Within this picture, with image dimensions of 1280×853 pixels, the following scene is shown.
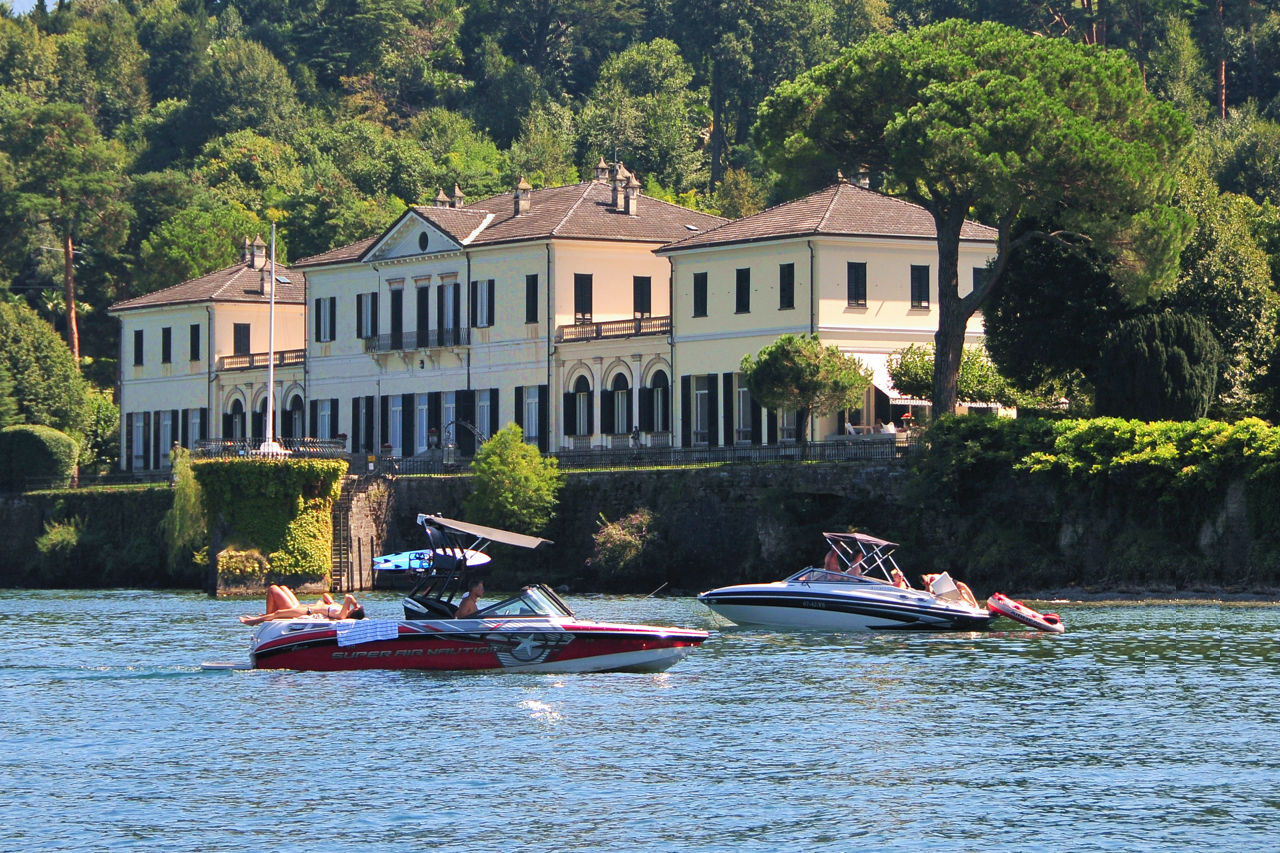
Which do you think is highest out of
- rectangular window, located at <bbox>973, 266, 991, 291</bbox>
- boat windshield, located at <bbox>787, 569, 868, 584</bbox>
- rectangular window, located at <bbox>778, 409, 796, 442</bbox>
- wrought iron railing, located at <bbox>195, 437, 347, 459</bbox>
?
rectangular window, located at <bbox>973, 266, 991, 291</bbox>

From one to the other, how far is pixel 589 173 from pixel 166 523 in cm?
6865

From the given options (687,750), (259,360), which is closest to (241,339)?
(259,360)

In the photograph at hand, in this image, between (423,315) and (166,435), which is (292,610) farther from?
(166,435)

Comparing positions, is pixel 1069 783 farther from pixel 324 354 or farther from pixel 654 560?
pixel 324 354

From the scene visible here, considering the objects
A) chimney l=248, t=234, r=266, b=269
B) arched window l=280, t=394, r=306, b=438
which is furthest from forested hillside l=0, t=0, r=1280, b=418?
arched window l=280, t=394, r=306, b=438

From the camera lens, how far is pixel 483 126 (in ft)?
520

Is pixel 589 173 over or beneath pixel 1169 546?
over

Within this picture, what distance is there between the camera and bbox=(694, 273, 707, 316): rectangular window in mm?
77375

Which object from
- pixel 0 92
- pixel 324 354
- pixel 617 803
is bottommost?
pixel 617 803

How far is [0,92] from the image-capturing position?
148000mm

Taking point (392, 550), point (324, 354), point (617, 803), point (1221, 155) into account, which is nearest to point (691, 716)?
point (617, 803)

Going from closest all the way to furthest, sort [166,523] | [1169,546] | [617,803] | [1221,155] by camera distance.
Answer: [617,803]
[1169,546]
[166,523]
[1221,155]

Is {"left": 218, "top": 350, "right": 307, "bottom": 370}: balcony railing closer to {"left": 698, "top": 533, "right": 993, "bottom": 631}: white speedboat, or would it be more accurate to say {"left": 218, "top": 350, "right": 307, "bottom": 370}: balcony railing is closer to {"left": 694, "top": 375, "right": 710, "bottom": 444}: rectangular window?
{"left": 694, "top": 375, "right": 710, "bottom": 444}: rectangular window

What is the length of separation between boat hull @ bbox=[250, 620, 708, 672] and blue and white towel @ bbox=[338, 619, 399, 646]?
42mm
